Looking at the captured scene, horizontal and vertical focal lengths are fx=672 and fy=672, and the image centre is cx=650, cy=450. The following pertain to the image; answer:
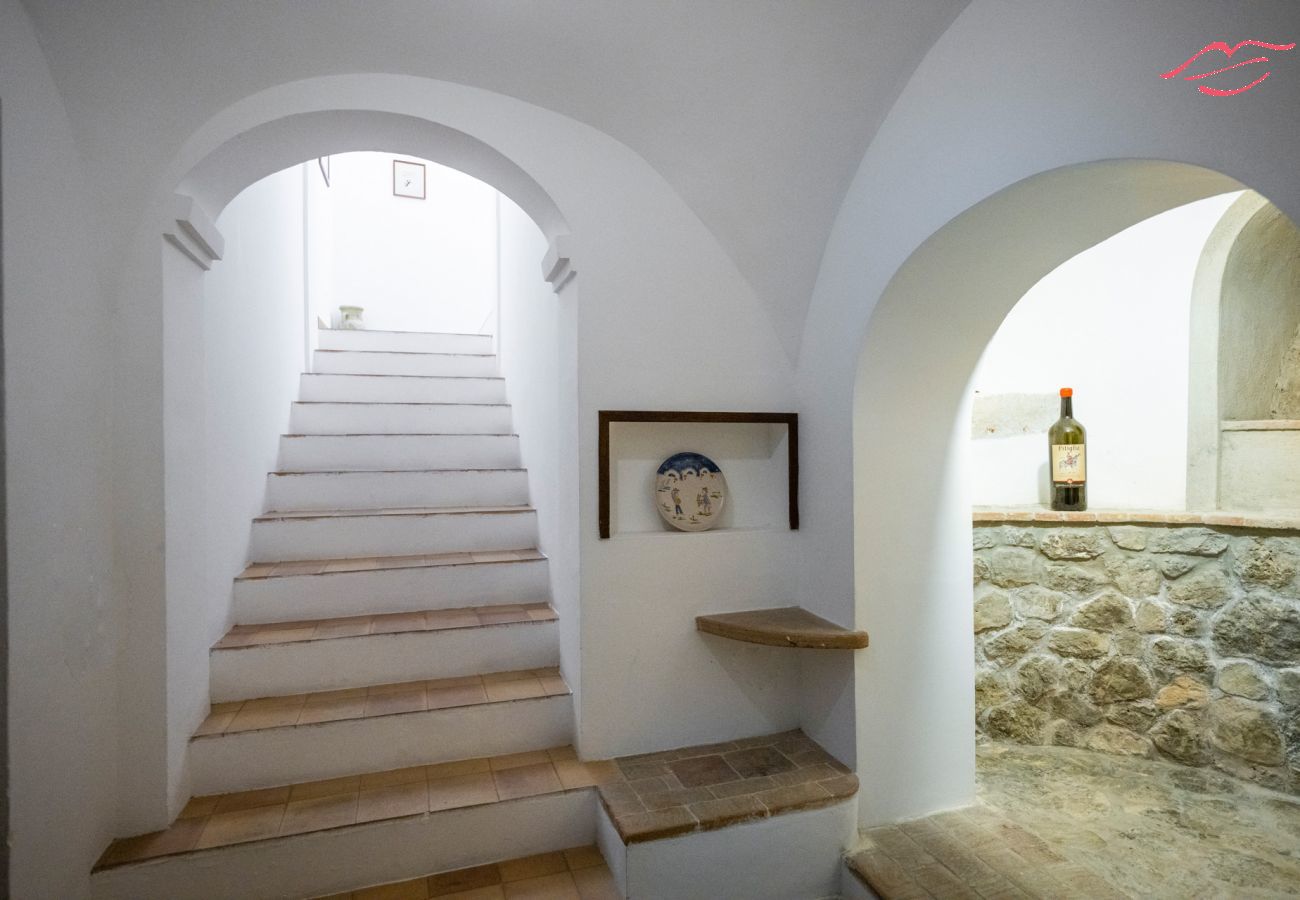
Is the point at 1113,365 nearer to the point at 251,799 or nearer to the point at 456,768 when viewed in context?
the point at 456,768

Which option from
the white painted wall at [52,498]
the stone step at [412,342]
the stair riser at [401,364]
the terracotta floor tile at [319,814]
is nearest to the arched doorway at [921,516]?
the terracotta floor tile at [319,814]

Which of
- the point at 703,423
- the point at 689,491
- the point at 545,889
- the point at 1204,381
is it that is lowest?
the point at 545,889

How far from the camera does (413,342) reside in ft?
14.8

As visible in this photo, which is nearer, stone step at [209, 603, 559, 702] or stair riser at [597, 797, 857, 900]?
stair riser at [597, 797, 857, 900]

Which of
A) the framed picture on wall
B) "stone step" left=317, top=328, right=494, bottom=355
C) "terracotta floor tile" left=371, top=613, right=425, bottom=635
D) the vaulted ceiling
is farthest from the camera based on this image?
the framed picture on wall

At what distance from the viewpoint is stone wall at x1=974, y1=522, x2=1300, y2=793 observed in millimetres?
2289

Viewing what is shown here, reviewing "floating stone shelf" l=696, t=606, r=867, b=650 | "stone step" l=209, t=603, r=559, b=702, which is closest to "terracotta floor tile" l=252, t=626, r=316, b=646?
"stone step" l=209, t=603, r=559, b=702

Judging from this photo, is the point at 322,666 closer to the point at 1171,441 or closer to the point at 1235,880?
the point at 1235,880

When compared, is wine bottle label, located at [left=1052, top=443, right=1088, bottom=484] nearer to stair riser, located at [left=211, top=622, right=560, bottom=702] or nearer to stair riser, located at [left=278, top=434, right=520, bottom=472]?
stair riser, located at [left=211, top=622, right=560, bottom=702]

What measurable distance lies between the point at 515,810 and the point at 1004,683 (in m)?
1.97

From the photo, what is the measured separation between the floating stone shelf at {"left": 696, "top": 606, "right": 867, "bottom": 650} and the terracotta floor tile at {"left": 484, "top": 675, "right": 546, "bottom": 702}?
1.87 feet

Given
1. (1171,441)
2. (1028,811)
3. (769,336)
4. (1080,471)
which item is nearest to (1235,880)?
(1028,811)

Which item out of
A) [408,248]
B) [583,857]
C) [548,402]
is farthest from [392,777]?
[408,248]

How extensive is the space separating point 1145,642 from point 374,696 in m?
2.77
